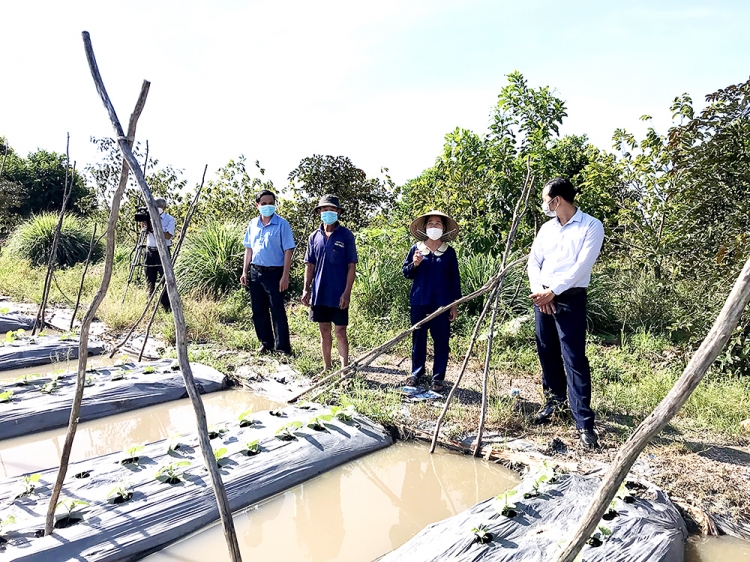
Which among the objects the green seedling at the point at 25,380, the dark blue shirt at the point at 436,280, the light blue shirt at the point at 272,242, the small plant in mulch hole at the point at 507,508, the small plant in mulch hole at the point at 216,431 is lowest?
the small plant in mulch hole at the point at 507,508

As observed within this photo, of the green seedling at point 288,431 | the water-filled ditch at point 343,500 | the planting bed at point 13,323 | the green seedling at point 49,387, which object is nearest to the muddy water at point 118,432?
the water-filled ditch at point 343,500

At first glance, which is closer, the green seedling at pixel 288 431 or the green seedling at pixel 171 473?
the green seedling at pixel 171 473

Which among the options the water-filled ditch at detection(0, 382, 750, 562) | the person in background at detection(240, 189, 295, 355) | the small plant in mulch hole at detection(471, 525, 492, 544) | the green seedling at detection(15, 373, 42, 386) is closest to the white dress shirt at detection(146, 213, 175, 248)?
the person in background at detection(240, 189, 295, 355)

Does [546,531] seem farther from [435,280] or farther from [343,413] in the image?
[435,280]

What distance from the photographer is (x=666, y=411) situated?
1.19m

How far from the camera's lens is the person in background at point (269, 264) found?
4816mm

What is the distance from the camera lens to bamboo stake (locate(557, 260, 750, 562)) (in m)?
1.11

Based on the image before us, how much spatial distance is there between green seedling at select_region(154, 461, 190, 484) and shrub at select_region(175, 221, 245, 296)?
16.4 ft

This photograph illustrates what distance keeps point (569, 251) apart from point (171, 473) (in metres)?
2.42

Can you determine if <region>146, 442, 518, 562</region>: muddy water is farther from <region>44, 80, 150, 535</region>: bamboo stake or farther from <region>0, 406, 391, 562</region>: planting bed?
<region>44, 80, 150, 535</region>: bamboo stake

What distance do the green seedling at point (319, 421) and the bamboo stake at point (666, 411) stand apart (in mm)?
2136

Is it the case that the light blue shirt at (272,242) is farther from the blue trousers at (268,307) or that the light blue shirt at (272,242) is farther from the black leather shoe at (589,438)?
the black leather shoe at (589,438)

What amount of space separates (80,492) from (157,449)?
0.52m

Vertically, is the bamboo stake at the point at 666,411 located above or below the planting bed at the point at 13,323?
above
